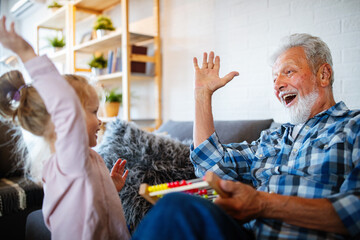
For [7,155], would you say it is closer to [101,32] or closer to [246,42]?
[101,32]

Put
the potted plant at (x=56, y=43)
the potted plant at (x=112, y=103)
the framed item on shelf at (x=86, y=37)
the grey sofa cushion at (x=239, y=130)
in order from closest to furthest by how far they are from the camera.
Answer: the grey sofa cushion at (x=239, y=130), the potted plant at (x=112, y=103), the framed item on shelf at (x=86, y=37), the potted plant at (x=56, y=43)

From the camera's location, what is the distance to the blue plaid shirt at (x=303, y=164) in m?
0.94

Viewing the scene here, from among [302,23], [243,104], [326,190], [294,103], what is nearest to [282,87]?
[294,103]

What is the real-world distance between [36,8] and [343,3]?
195 inches

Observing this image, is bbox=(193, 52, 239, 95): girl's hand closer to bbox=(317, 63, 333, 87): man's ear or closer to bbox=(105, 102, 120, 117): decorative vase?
bbox=(317, 63, 333, 87): man's ear

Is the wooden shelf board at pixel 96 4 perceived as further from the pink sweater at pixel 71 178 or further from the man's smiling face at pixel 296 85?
the pink sweater at pixel 71 178

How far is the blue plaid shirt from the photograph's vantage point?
94cm

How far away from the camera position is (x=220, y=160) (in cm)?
136

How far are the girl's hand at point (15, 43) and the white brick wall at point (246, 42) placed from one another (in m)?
1.61

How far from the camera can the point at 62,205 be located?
908 mm

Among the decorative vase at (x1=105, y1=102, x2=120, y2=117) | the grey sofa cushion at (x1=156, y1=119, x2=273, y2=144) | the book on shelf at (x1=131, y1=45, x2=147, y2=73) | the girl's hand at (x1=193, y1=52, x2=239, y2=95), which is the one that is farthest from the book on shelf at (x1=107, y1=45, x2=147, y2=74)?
the girl's hand at (x1=193, y1=52, x2=239, y2=95)

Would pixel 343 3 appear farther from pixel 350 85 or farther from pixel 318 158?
pixel 318 158

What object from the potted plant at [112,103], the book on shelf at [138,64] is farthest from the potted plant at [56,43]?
the book on shelf at [138,64]

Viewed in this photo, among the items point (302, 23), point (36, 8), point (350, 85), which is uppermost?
point (36, 8)
